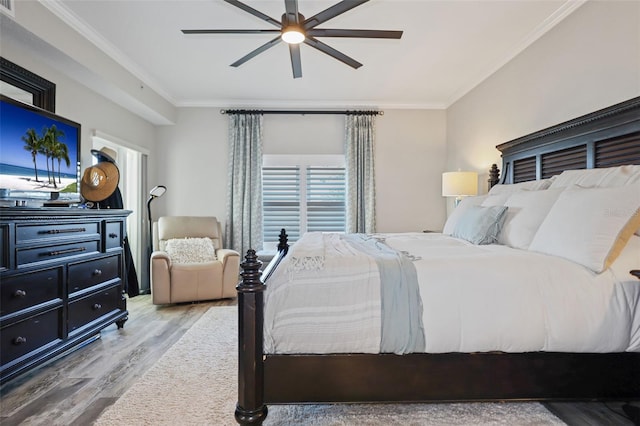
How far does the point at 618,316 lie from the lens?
5.16 feet

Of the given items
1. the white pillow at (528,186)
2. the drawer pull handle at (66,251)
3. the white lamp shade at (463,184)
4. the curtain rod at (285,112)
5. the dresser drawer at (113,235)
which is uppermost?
the curtain rod at (285,112)

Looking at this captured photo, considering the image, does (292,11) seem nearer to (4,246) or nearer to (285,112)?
(4,246)

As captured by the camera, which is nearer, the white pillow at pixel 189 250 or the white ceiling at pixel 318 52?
the white ceiling at pixel 318 52

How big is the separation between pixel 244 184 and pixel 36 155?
2.61 metres

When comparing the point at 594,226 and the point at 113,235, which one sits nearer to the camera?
the point at 594,226

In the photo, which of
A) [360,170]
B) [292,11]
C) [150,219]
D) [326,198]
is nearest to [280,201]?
[326,198]

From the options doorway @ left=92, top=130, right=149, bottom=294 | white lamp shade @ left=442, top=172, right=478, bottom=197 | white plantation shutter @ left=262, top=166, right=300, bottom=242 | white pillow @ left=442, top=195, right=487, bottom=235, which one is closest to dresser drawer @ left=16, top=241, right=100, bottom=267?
doorway @ left=92, top=130, right=149, bottom=294

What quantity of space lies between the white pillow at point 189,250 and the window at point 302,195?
105cm

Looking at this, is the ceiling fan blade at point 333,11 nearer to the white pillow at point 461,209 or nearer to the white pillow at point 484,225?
the white pillow at point 484,225

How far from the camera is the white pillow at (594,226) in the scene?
1.61 m

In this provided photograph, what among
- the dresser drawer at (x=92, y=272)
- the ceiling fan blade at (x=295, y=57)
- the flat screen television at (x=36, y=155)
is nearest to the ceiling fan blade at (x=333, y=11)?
the ceiling fan blade at (x=295, y=57)

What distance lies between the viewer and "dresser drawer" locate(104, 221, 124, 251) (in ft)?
9.56

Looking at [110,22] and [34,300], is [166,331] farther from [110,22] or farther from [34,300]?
[110,22]

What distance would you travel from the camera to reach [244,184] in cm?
492
